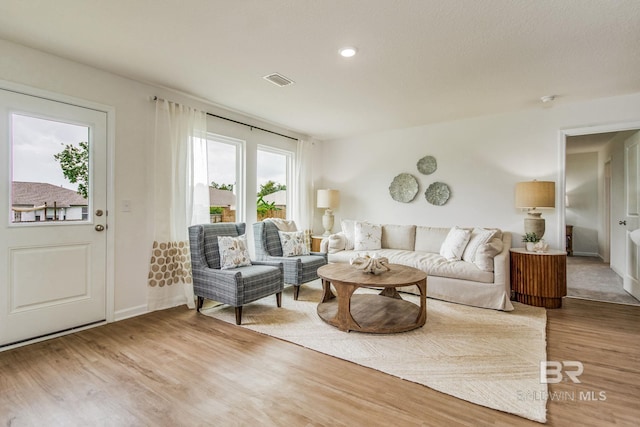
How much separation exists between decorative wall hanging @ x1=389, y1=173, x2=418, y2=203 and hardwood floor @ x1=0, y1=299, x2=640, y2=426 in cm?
274

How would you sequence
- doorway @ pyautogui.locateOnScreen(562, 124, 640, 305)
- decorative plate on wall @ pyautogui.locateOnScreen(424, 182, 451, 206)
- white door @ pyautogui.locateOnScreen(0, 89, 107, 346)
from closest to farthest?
white door @ pyautogui.locateOnScreen(0, 89, 107, 346), doorway @ pyautogui.locateOnScreen(562, 124, 640, 305), decorative plate on wall @ pyautogui.locateOnScreen(424, 182, 451, 206)

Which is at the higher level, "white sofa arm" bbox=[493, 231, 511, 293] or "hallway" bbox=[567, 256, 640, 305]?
"white sofa arm" bbox=[493, 231, 511, 293]

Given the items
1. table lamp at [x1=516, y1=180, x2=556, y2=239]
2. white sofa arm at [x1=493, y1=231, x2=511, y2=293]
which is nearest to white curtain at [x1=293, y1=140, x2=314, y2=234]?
white sofa arm at [x1=493, y1=231, x2=511, y2=293]

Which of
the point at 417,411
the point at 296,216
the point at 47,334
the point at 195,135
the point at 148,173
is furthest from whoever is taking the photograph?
the point at 296,216

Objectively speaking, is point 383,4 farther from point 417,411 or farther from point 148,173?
point 148,173

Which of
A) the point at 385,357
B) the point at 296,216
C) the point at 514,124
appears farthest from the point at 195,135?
the point at 514,124

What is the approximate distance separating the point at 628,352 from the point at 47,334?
4.75 m

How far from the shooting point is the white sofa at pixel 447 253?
3480 mm

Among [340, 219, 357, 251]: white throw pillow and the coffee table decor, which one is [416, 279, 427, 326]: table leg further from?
[340, 219, 357, 251]: white throw pillow

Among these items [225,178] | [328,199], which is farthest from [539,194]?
[225,178]

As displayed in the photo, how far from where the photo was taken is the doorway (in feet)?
13.7

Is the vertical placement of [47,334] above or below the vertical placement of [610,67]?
below

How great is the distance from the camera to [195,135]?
3793mm

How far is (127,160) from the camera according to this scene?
3236mm
